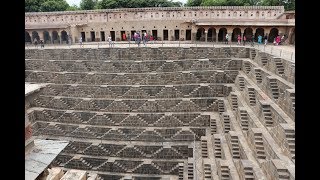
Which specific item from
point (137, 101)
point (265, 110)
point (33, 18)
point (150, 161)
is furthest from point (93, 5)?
point (265, 110)

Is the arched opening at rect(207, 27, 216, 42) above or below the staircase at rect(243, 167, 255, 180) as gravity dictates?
above

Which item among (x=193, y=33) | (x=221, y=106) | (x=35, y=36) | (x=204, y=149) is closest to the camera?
(x=204, y=149)

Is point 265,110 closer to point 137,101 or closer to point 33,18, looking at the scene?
point 137,101

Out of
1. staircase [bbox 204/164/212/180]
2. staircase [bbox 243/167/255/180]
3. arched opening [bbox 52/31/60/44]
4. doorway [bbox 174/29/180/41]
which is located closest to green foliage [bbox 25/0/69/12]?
arched opening [bbox 52/31/60/44]

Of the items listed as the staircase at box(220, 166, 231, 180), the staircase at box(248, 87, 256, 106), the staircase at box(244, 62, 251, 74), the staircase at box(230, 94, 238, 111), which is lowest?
the staircase at box(220, 166, 231, 180)

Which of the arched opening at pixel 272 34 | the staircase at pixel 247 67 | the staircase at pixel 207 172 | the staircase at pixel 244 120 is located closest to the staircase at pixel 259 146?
the staircase at pixel 244 120

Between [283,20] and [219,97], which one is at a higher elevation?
[283,20]

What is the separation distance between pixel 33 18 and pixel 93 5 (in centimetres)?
1400

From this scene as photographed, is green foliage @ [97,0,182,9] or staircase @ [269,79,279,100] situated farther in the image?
green foliage @ [97,0,182,9]

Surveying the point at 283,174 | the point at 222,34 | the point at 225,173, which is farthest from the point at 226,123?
the point at 222,34

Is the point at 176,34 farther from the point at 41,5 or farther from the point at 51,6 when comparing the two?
the point at 41,5

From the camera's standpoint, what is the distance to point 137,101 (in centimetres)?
1767

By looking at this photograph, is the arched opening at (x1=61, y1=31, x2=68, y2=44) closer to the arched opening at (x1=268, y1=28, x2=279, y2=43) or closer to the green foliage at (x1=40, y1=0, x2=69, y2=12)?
the green foliage at (x1=40, y1=0, x2=69, y2=12)

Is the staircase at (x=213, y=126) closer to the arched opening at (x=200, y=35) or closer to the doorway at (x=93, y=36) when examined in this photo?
the arched opening at (x=200, y=35)
